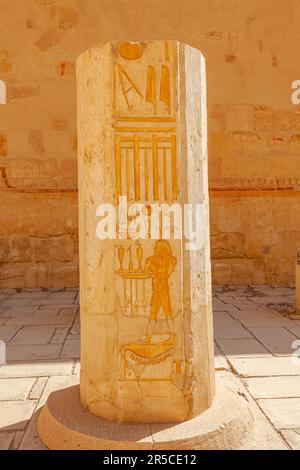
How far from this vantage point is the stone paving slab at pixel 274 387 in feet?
9.57

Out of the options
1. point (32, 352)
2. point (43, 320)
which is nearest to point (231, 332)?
point (32, 352)

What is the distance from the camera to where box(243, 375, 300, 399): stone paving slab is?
2.92 m

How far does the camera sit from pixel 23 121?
7441mm

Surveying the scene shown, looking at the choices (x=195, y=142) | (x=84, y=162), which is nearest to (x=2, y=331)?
(x=84, y=162)

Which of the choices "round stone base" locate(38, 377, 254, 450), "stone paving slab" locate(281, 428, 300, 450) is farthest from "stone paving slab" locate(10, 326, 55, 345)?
"stone paving slab" locate(281, 428, 300, 450)

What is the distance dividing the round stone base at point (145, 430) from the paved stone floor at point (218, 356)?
0.41 ft

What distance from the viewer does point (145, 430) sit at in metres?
2.16

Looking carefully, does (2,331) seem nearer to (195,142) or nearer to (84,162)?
(84,162)

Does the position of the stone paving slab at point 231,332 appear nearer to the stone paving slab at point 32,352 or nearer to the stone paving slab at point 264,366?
the stone paving slab at point 264,366

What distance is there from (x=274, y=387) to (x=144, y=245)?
1.47 meters

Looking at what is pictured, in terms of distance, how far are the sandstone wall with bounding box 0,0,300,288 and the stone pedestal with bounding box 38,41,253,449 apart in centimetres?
519

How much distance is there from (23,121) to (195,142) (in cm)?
572

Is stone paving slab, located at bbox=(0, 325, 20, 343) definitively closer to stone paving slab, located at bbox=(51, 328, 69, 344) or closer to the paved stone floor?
the paved stone floor

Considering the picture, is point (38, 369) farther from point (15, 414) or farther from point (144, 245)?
point (144, 245)
